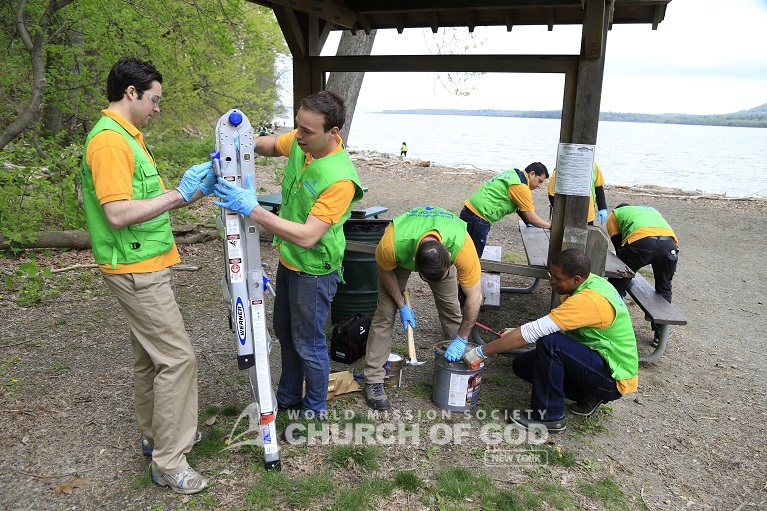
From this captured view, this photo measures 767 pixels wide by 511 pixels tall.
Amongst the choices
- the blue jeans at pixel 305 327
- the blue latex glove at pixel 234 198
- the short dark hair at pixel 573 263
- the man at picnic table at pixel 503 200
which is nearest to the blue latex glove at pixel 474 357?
the short dark hair at pixel 573 263

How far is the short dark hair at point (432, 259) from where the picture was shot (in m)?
3.32

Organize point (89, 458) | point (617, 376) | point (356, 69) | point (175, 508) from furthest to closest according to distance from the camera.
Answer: point (356, 69) → point (617, 376) → point (89, 458) → point (175, 508)

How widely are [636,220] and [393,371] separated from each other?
292cm

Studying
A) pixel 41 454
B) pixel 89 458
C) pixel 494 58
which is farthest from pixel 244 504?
pixel 494 58

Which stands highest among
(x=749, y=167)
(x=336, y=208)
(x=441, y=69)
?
(x=441, y=69)

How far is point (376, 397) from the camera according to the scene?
3928mm

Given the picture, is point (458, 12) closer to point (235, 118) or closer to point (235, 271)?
point (235, 118)

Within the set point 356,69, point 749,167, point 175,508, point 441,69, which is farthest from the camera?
point 749,167

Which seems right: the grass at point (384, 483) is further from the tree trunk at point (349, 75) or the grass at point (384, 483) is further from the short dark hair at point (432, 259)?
the tree trunk at point (349, 75)

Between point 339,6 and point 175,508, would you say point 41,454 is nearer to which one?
point 175,508

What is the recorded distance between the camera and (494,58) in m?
4.36

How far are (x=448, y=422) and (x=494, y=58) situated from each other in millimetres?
2705

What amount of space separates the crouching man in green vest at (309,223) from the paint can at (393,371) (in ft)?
2.47

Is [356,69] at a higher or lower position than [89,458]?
higher
